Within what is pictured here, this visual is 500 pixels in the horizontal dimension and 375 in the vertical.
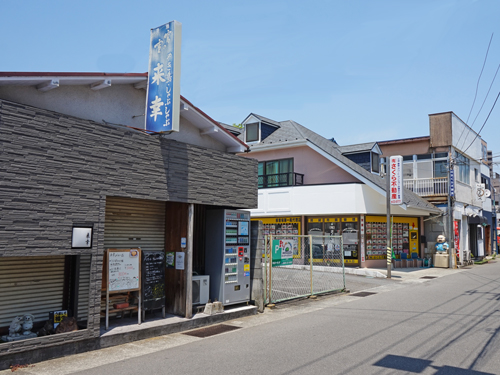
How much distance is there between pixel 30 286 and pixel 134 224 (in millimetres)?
2708

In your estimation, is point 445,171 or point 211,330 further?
point 445,171

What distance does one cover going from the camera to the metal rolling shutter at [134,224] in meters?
9.52

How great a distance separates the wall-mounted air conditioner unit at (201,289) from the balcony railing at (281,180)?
14720 mm

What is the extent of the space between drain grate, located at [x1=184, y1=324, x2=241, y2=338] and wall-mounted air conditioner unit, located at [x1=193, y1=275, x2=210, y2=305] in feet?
2.78

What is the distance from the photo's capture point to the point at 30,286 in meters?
7.93

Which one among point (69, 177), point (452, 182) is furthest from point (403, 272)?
point (69, 177)

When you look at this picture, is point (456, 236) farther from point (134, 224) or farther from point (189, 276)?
point (134, 224)

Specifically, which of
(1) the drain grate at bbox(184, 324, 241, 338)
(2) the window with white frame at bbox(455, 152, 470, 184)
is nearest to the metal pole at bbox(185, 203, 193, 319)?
(1) the drain grate at bbox(184, 324, 241, 338)

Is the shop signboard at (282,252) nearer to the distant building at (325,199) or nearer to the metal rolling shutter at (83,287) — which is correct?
the metal rolling shutter at (83,287)

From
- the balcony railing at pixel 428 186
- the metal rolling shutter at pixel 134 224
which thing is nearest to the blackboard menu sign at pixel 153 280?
the metal rolling shutter at pixel 134 224

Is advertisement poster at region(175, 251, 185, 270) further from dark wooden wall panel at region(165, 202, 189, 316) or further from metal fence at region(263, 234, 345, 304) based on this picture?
metal fence at region(263, 234, 345, 304)

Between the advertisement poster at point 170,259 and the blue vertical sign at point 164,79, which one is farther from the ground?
the blue vertical sign at point 164,79

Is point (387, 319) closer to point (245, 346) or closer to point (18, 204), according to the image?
point (245, 346)

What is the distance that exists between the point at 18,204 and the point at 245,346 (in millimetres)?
4659
